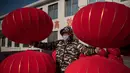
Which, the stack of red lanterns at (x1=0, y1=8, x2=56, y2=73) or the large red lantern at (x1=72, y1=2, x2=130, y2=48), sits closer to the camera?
the large red lantern at (x1=72, y1=2, x2=130, y2=48)

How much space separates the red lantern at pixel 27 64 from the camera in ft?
5.37

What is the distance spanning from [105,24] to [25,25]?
2.50 feet

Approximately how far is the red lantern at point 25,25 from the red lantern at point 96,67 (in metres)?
Answer: 0.62

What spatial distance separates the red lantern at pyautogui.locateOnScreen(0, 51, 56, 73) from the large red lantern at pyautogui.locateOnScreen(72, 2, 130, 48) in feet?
1.88

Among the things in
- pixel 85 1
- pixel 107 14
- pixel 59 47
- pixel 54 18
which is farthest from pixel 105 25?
pixel 54 18

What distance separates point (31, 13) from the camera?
176 cm

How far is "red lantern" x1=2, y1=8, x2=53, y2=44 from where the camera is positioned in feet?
5.57

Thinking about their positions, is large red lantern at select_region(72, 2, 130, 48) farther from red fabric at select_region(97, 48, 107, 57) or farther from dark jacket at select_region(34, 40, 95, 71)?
dark jacket at select_region(34, 40, 95, 71)

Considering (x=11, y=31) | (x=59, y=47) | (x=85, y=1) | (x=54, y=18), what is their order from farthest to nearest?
(x=54, y=18)
(x=85, y=1)
(x=59, y=47)
(x=11, y=31)

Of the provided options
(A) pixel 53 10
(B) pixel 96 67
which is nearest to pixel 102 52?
(B) pixel 96 67

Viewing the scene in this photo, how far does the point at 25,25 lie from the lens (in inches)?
66.8

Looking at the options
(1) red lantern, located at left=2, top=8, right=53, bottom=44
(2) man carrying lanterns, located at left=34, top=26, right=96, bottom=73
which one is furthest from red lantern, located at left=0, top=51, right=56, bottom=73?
(2) man carrying lanterns, located at left=34, top=26, right=96, bottom=73

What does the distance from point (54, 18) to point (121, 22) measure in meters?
4.07

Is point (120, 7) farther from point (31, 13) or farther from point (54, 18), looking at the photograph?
point (54, 18)
